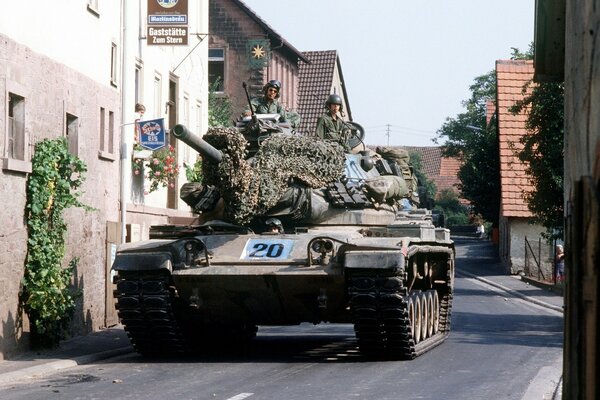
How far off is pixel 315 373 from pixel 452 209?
82.8 metres

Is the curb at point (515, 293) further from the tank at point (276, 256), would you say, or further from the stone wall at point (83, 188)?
the tank at point (276, 256)

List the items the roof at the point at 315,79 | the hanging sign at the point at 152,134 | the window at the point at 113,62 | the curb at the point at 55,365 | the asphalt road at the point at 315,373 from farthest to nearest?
1. the roof at the point at 315,79
2. the hanging sign at the point at 152,134
3. the window at the point at 113,62
4. the curb at the point at 55,365
5. the asphalt road at the point at 315,373

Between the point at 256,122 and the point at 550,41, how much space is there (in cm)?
736

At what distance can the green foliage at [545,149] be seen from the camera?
2759 centimetres

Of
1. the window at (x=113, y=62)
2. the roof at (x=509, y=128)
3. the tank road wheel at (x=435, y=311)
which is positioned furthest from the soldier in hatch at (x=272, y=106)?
the roof at (x=509, y=128)

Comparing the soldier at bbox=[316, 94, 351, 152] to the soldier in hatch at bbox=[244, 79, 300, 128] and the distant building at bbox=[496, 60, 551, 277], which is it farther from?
the distant building at bbox=[496, 60, 551, 277]

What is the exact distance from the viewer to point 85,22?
2081cm

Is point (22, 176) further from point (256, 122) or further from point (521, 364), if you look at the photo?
point (521, 364)

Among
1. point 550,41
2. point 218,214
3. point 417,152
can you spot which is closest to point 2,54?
point 218,214

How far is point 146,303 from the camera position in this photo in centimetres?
1577

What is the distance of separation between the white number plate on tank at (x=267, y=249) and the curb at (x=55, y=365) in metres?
2.24

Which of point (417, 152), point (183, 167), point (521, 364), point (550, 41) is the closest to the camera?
point (550, 41)

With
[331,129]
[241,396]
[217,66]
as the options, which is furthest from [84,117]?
[217,66]

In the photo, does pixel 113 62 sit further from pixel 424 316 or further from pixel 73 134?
pixel 424 316
